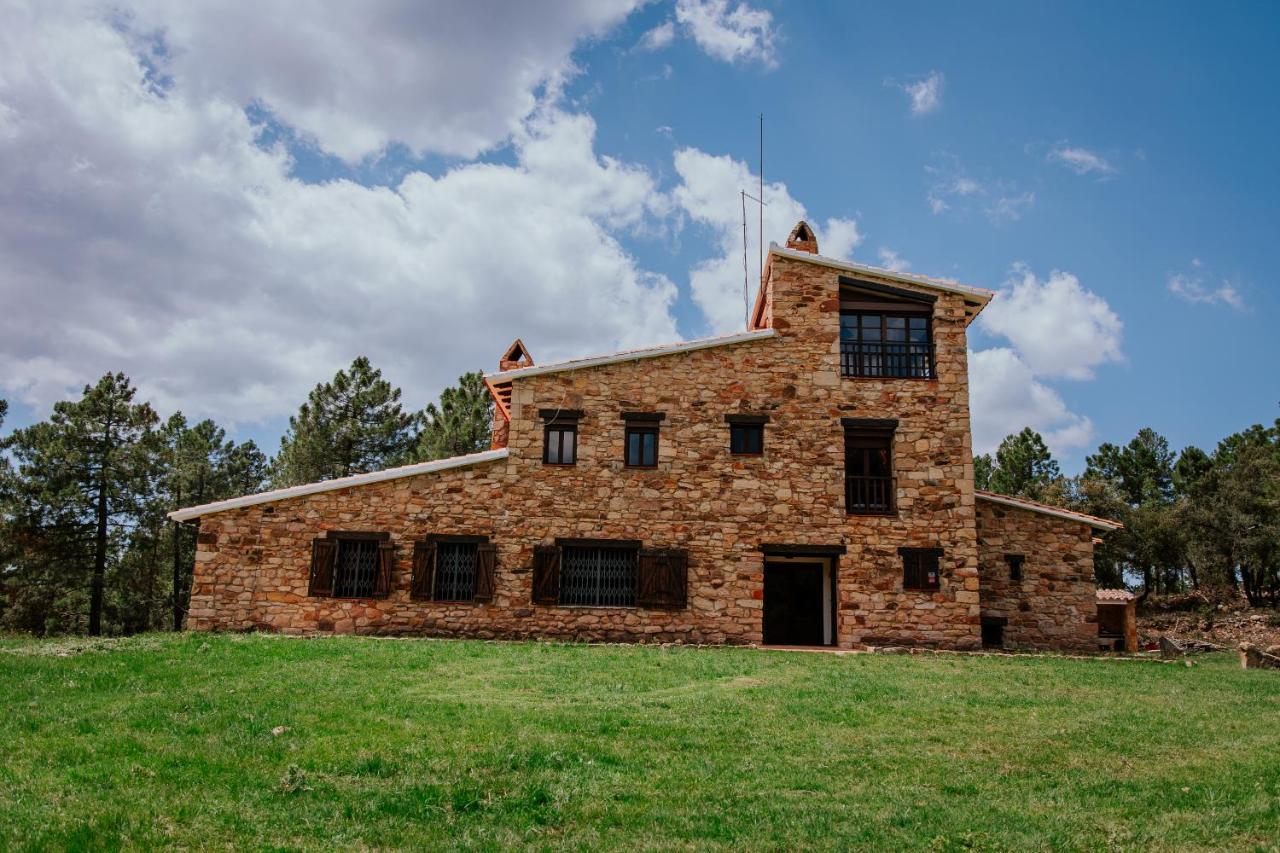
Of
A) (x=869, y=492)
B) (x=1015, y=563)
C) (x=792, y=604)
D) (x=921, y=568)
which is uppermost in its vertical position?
(x=869, y=492)

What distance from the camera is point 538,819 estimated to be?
6.05m

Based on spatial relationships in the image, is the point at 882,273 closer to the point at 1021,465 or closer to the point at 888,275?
the point at 888,275

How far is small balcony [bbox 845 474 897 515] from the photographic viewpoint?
19.8 metres

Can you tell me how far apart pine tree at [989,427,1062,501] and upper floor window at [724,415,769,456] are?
104 feet

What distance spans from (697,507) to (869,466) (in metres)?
4.19

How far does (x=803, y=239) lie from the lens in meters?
21.7

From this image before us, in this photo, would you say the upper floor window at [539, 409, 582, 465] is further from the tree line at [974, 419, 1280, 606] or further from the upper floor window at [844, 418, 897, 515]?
the tree line at [974, 419, 1280, 606]

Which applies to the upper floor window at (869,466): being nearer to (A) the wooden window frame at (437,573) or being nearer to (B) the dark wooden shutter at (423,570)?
(A) the wooden window frame at (437,573)

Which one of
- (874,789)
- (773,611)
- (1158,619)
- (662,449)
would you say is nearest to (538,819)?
(874,789)

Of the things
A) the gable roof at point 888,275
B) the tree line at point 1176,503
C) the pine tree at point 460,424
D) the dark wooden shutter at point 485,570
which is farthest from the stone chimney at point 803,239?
the tree line at point 1176,503

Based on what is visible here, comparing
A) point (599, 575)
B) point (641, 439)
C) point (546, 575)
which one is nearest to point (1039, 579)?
point (641, 439)

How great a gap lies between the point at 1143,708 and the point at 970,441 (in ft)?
32.3

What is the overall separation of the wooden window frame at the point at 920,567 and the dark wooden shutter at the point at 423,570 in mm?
10500

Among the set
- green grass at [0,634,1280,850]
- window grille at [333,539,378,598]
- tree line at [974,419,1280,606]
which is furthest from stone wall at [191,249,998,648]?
tree line at [974,419,1280,606]
